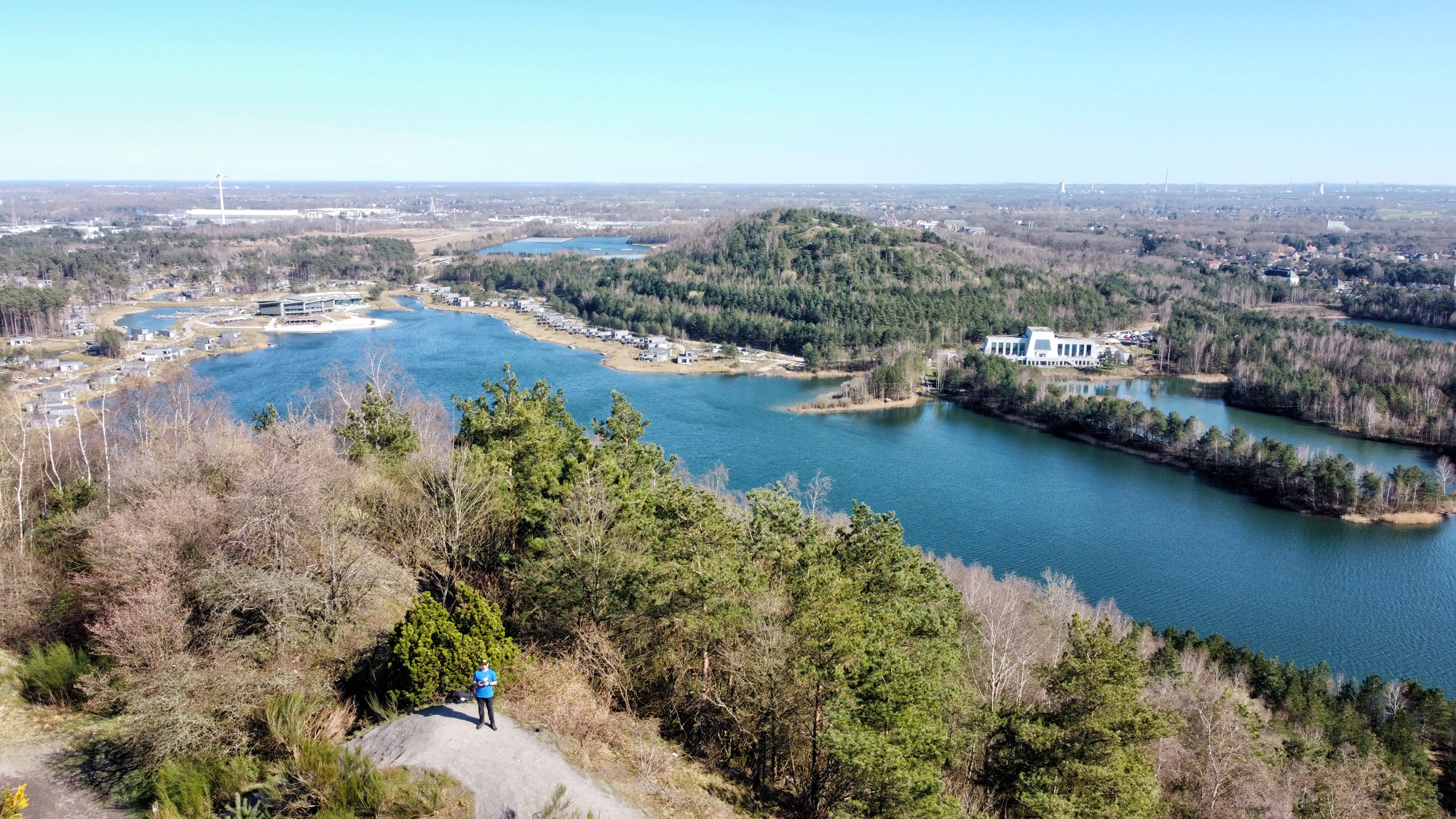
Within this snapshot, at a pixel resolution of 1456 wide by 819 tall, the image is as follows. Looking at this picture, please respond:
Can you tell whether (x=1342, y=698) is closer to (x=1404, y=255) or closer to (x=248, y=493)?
(x=248, y=493)

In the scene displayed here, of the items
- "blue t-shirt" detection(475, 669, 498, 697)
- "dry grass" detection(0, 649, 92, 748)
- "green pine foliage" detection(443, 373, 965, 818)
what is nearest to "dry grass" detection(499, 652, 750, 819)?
"green pine foliage" detection(443, 373, 965, 818)

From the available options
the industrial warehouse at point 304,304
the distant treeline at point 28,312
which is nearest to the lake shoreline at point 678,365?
the industrial warehouse at point 304,304

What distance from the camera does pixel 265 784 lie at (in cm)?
474

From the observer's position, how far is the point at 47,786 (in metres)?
4.90

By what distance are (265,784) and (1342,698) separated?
1147 centimetres

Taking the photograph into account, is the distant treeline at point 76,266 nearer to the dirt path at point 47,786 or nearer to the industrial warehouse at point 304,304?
the industrial warehouse at point 304,304

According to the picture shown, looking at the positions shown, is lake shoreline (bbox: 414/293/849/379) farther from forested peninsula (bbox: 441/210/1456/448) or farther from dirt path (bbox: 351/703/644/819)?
dirt path (bbox: 351/703/644/819)

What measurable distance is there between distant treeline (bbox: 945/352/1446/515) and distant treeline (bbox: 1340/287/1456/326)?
2551 cm

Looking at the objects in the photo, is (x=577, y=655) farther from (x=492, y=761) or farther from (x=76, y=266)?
(x=76, y=266)

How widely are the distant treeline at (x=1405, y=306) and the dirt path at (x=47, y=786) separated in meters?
49.9

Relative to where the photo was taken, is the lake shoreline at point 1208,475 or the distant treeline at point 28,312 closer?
the lake shoreline at point 1208,475

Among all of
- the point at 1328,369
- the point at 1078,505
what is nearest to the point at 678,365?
the point at 1078,505

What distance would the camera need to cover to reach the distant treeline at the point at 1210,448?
1770cm

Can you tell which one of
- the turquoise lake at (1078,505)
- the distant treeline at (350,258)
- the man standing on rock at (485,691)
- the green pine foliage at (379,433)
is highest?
the distant treeline at (350,258)
